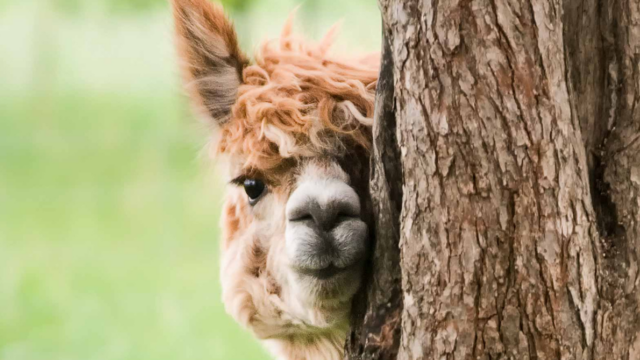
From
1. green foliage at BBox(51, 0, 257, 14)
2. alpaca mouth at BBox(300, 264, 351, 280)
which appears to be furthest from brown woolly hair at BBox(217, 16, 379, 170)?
green foliage at BBox(51, 0, 257, 14)

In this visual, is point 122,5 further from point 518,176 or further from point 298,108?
point 518,176

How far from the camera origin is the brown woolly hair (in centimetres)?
253

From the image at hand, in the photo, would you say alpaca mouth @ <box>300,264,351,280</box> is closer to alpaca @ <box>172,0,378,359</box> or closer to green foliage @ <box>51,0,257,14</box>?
alpaca @ <box>172,0,378,359</box>

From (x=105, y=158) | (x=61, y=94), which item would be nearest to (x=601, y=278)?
(x=105, y=158)

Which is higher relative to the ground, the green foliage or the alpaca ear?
the green foliage

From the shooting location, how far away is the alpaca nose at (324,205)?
7.34 feet

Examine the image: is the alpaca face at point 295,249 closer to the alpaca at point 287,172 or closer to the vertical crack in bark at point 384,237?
the alpaca at point 287,172

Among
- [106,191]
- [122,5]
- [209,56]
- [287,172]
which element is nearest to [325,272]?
[287,172]

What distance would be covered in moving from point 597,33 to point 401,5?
503mm

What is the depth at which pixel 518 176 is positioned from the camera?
1.76 meters

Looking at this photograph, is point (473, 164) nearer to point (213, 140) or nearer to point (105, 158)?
point (213, 140)

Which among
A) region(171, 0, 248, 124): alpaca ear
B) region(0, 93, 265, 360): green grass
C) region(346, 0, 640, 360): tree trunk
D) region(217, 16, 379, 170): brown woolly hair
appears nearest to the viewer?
region(346, 0, 640, 360): tree trunk

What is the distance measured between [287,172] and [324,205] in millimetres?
372

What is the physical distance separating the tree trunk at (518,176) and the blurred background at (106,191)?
59.0 inches
